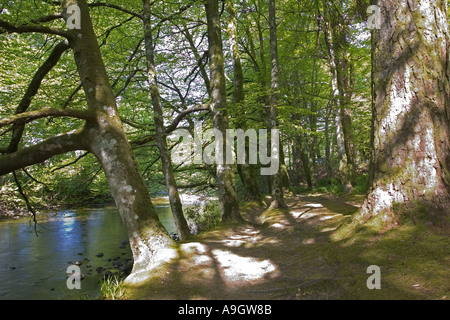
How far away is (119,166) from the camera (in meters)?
4.57

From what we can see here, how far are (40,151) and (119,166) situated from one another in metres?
1.38

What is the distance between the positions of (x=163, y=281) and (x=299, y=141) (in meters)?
15.5

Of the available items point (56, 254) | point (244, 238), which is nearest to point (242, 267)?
point (244, 238)

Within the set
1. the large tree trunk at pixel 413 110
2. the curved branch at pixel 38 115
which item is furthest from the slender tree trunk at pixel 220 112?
the large tree trunk at pixel 413 110

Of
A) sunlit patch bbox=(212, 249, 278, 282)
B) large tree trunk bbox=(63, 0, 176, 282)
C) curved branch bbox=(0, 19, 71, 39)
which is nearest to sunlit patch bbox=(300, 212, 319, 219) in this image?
sunlit patch bbox=(212, 249, 278, 282)

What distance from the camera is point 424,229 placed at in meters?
3.32

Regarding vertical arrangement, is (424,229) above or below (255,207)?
above

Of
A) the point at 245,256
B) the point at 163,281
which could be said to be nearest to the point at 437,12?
the point at 245,256

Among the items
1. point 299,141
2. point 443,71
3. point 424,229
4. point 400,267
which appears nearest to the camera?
point 400,267

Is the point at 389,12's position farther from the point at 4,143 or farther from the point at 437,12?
the point at 4,143

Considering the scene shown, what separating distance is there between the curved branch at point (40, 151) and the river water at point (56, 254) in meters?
2.54

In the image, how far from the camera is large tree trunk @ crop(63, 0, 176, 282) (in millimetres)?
4469

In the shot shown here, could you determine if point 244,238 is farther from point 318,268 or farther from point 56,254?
point 56,254

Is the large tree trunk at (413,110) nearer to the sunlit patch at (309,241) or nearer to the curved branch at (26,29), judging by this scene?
the sunlit patch at (309,241)
